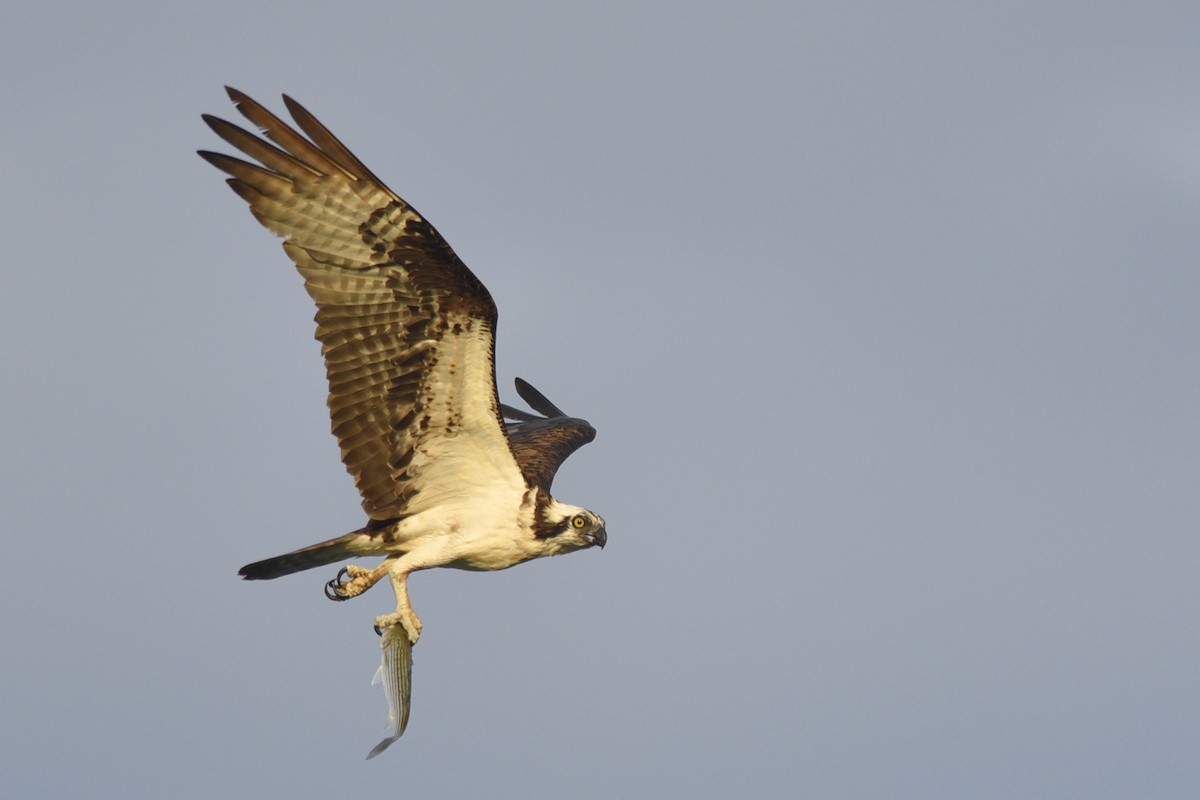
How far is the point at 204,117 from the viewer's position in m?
12.0

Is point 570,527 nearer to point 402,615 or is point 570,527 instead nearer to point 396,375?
point 402,615

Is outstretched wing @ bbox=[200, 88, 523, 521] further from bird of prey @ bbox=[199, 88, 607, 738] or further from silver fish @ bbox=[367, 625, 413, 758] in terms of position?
silver fish @ bbox=[367, 625, 413, 758]

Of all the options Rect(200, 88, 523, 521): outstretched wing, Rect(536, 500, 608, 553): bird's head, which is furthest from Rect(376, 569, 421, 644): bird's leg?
Rect(536, 500, 608, 553): bird's head

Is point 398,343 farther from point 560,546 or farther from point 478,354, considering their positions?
point 560,546

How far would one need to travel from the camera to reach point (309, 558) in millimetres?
13812

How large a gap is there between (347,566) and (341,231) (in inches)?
103

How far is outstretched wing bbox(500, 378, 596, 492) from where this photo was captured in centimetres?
1549

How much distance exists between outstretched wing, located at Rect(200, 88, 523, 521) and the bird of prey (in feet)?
0.03

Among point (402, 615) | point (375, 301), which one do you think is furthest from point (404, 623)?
point (375, 301)

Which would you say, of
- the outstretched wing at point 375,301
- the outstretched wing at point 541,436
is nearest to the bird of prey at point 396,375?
the outstretched wing at point 375,301

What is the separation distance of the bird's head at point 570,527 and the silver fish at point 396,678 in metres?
1.54

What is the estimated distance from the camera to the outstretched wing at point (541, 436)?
15492 mm

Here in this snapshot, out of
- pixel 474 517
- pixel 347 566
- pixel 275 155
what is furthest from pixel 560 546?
pixel 275 155

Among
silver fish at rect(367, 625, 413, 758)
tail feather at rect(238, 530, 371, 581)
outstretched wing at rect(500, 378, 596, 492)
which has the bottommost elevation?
silver fish at rect(367, 625, 413, 758)
